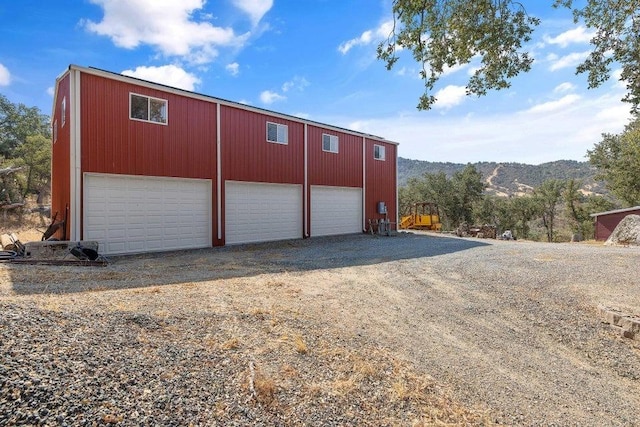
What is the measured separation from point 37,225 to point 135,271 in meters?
13.7

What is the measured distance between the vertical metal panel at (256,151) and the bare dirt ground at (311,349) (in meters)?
6.32

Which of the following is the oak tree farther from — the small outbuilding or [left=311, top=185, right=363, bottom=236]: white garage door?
the small outbuilding

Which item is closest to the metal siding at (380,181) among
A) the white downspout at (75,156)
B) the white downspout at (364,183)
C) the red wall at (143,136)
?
the white downspout at (364,183)

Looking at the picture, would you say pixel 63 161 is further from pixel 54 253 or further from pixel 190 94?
pixel 190 94

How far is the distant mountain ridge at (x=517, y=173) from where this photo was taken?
57.5 m

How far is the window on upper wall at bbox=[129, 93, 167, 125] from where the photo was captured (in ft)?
34.5

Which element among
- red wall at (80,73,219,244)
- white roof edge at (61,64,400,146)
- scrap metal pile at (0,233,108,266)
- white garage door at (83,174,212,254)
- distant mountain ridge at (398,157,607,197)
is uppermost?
distant mountain ridge at (398,157,607,197)

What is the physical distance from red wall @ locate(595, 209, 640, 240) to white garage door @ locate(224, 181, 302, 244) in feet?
70.9

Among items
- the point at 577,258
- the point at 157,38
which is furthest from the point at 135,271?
the point at 577,258

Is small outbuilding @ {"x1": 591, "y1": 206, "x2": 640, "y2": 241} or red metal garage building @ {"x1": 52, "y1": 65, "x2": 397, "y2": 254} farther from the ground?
red metal garage building @ {"x1": 52, "y1": 65, "x2": 397, "y2": 254}

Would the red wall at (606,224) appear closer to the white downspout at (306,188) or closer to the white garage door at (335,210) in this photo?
the white garage door at (335,210)

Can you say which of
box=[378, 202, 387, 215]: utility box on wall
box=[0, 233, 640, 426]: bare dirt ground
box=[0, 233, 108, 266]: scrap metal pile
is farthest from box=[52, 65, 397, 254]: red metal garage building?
box=[0, 233, 640, 426]: bare dirt ground

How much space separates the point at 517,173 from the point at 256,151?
6989 centimetres

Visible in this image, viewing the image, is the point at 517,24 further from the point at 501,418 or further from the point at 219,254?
the point at 219,254
